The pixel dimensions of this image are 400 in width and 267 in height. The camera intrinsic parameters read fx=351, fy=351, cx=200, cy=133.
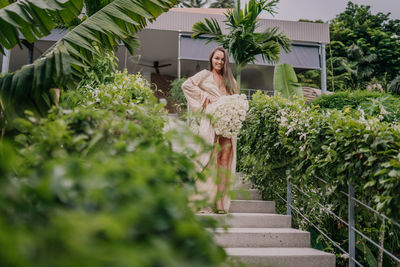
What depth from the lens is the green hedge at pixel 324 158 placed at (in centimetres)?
272

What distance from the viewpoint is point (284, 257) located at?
3.26 m

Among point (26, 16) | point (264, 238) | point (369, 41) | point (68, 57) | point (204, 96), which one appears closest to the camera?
point (68, 57)

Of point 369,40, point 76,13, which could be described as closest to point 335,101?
point 76,13

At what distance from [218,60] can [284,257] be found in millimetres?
2528

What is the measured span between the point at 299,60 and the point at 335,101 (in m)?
4.08

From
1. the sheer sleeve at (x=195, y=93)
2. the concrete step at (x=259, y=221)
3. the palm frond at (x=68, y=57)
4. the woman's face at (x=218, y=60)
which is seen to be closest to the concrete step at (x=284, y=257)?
the concrete step at (x=259, y=221)

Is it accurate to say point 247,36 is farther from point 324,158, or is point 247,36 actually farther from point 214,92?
point 324,158

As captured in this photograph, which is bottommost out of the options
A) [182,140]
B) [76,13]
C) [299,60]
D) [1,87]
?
[182,140]

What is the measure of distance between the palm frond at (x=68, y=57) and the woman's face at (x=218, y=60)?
1121mm

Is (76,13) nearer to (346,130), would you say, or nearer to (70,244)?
(346,130)

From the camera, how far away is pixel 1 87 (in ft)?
7.73

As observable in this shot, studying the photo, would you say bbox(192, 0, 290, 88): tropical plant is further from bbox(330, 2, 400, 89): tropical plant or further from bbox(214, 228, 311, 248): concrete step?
bbox(330, 2, 400, 89): tropical plant

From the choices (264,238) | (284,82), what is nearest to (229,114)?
(264,238)

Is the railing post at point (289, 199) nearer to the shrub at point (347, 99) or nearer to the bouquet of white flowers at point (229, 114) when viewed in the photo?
the bouquet of white flowers at point (229, 114)
